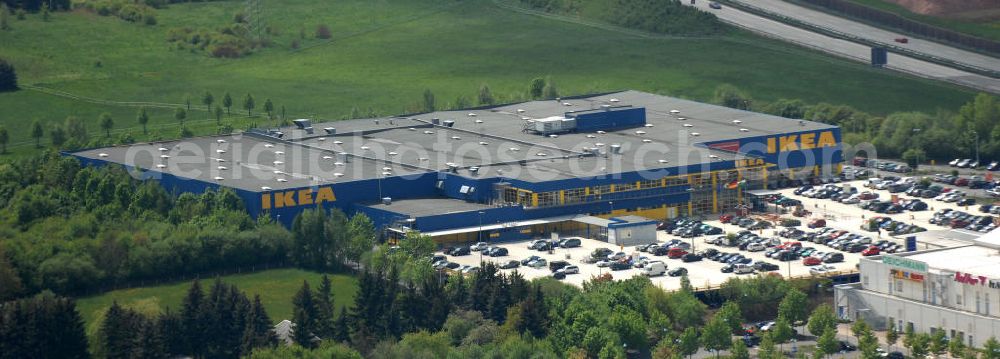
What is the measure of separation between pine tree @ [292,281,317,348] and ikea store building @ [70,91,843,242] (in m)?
17.6

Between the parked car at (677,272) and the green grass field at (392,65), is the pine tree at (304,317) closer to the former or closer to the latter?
the parked car at (677,272)

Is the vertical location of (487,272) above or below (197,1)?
below

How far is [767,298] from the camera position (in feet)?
254

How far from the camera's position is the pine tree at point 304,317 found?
7169 cm

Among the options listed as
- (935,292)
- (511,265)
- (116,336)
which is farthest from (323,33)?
(935,292)

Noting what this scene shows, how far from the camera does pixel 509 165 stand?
99250mm

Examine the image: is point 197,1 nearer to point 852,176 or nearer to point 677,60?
point 677,60

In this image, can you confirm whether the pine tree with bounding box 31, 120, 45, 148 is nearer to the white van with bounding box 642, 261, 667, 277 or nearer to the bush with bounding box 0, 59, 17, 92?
the bush with bounding box 0, 59, 17, 92

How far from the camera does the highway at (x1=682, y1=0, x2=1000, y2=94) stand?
127 metres

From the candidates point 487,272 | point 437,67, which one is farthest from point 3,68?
point 487,272

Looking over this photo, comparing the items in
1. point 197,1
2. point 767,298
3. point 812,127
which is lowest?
point 767,298

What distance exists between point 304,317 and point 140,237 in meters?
16.9

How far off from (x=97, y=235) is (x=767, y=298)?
29.2 metres

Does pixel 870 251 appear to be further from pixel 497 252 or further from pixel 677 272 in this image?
pixel 497 252
